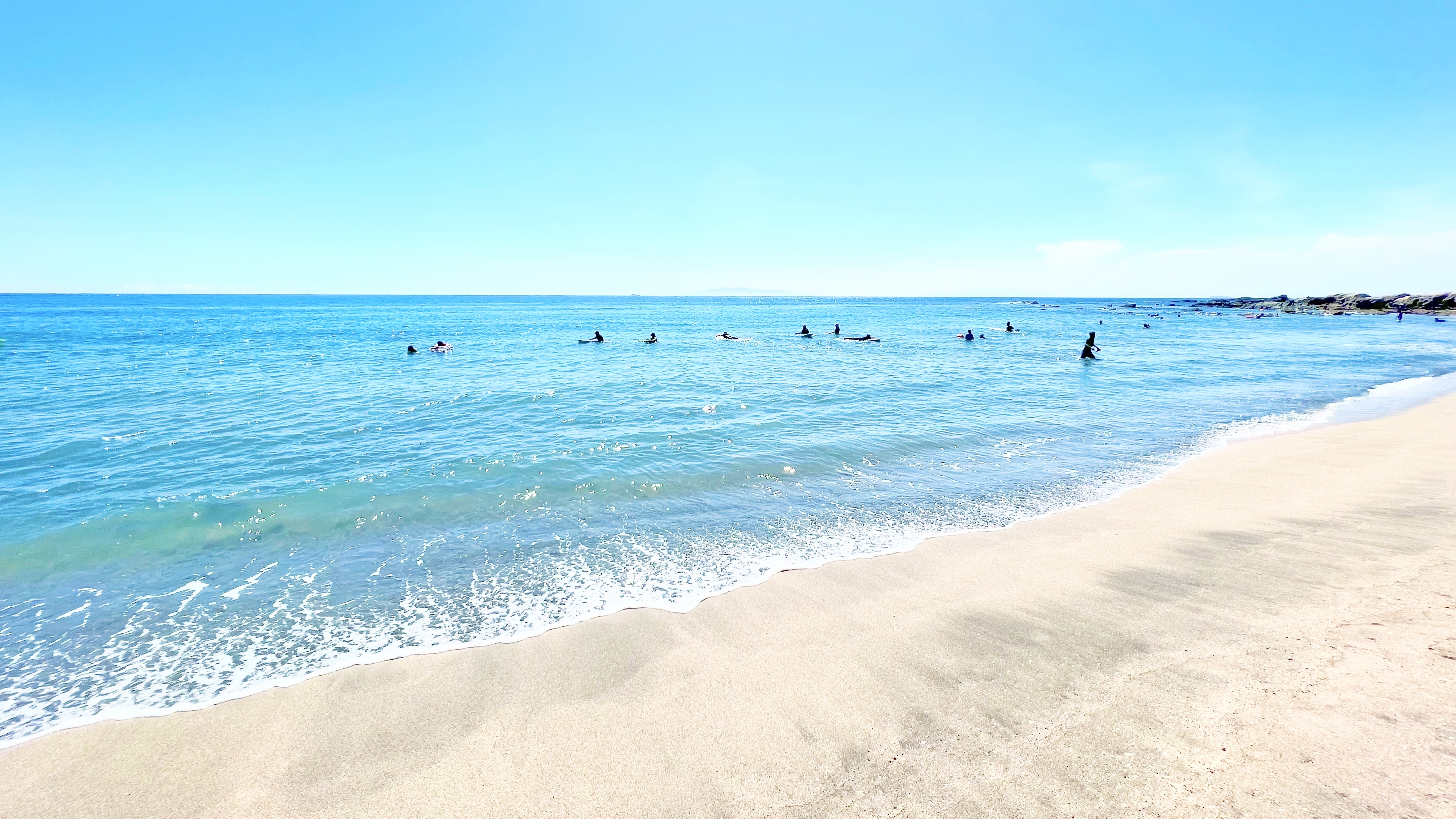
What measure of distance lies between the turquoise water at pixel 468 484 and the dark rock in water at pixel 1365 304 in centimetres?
8291

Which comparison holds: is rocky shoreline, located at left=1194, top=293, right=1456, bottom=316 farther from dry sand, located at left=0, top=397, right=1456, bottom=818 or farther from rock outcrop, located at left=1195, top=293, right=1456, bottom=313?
dry sand, located at left=0, top=397, right=1456, bottom=818

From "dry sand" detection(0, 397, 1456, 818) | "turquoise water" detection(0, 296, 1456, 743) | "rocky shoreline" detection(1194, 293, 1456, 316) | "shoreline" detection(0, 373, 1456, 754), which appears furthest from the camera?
"rocky shoreline" detection(1194, 293, 1456, 316)

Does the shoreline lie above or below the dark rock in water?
below

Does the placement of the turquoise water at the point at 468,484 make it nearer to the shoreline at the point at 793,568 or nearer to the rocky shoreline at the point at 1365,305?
the shoreline at the point at 793,568

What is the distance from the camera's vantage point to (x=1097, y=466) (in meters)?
12.5

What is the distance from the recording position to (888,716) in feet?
15.6

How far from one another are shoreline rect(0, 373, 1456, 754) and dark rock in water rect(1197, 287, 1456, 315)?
101 m

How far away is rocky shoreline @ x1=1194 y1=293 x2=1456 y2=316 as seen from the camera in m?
81.2

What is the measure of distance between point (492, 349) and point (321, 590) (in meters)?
36.4

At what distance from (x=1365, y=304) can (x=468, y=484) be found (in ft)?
453

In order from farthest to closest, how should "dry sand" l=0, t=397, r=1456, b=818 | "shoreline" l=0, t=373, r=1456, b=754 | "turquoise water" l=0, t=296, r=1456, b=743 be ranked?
"turquoise water" l=0, t=296, r=1456, b=743 → "shoreline" l=0, t=373, r=1456, b=754 → "dry sand" l=0, t=397, r=1456, b=818

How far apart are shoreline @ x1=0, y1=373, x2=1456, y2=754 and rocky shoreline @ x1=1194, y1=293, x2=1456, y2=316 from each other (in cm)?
9747

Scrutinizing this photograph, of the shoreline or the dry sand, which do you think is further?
the shoreline

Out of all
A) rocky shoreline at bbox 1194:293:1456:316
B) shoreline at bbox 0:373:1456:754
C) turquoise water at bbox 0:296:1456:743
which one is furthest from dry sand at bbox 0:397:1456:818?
rocky shoreline at bbox 1194:293:1456:316
